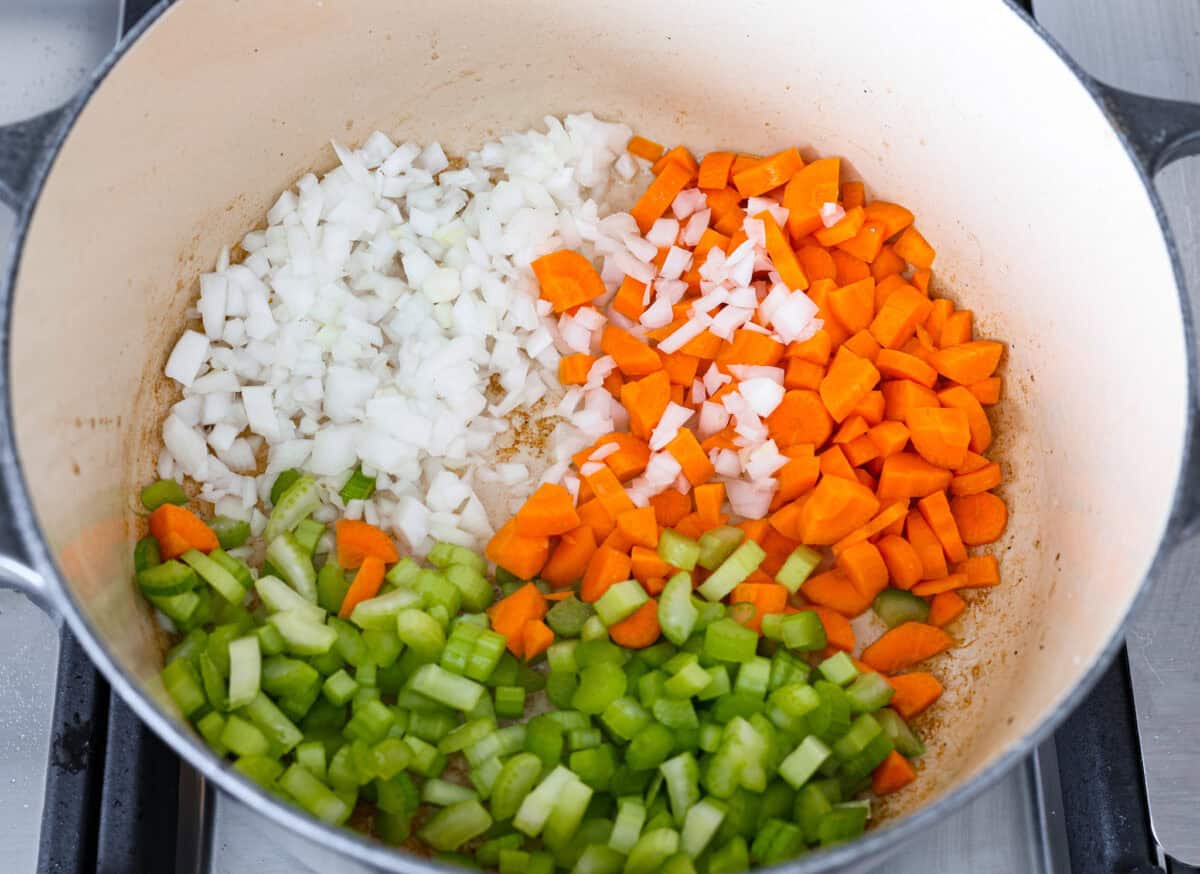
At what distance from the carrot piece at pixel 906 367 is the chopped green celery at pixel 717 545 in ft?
0.95

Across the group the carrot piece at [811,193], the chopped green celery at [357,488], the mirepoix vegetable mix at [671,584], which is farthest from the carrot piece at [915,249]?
the chopped green celery at [357,488]

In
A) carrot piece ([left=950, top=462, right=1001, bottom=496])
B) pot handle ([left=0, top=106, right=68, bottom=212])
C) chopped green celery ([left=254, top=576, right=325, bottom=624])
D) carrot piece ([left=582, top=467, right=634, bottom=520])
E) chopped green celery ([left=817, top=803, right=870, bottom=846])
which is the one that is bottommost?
chopped green celery ([left=817, top=803, right=870, bottom=846])

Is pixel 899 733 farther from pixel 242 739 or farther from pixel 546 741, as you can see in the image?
pixel 242 739

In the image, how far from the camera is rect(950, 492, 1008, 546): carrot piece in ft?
4.60

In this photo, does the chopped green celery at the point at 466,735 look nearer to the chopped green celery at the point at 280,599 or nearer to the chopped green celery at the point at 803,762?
the chopped green celery at the point at 280,599

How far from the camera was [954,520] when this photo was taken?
1.42 metres

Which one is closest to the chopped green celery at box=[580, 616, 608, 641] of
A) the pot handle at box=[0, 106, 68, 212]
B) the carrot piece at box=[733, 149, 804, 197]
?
the carrot piece at box=[733, 149, 804, 197]

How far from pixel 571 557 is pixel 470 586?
130mm

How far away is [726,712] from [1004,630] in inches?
14.1

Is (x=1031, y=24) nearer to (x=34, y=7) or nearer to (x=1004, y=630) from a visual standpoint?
(x=1004, y=630)

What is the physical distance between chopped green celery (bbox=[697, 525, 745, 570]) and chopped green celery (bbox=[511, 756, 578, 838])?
33cm

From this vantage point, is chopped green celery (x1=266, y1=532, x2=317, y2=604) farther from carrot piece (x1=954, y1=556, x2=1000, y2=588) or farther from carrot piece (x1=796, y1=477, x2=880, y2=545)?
carrot piece (x1=954, y1=556, x2=1000, y2=588)

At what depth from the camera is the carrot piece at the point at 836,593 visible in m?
1.37

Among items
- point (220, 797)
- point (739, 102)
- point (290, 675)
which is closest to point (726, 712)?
point (290, 675)
